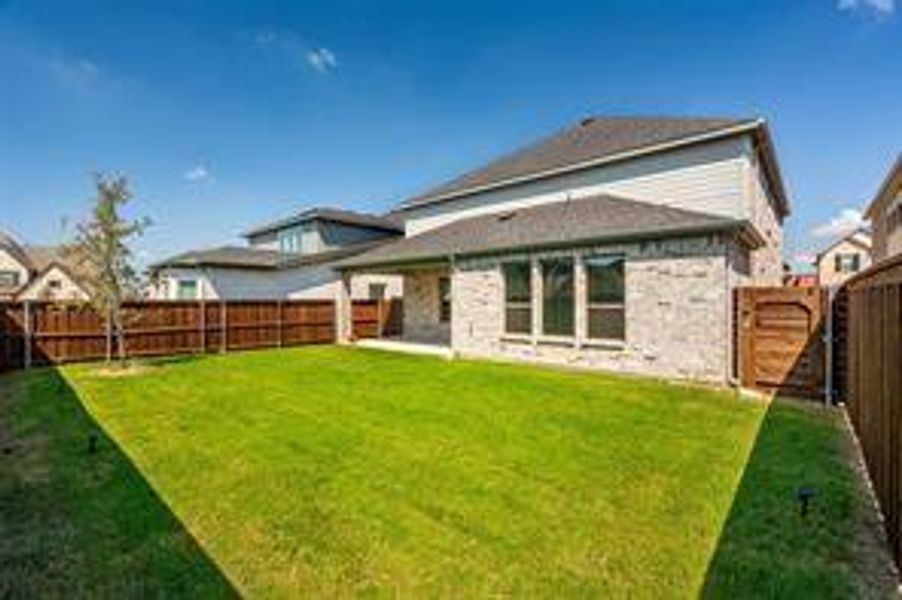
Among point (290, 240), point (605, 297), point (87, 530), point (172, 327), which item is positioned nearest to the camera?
point (87, 530)

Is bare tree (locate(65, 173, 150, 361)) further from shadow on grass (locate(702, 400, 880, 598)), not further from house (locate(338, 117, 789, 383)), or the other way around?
shadow on grass (locate(702, 400, 880, 598))

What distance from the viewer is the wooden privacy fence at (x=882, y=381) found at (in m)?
3.53

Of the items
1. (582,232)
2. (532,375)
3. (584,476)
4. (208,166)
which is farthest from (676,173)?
(208,166)

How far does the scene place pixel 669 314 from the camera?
10891mm

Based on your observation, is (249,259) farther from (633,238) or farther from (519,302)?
(633,238)

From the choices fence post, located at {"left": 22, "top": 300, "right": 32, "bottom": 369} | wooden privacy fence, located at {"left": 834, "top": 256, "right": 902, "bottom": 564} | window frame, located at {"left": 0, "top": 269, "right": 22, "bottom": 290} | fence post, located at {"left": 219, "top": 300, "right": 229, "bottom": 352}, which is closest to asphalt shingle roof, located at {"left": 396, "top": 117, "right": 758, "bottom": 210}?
fence post, located at {"left": 219, "top": 300, "right": 229, "bottom": 352}

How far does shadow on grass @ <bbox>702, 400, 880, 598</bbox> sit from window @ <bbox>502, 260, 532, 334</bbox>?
729 centimetres

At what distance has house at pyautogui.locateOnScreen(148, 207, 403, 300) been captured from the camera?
76.6 feet

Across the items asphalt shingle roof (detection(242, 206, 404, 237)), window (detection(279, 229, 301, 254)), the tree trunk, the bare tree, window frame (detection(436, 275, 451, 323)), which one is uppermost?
asphalt shingle roof (detection(242, 206, 404, 237))

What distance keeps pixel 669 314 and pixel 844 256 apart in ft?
140

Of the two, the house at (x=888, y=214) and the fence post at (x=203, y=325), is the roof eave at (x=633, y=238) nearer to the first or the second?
the fence post at (x=203, y=325)

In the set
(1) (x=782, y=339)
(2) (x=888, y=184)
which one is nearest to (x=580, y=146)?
(1) (x=782, y=339)

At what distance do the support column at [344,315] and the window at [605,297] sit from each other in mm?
10565

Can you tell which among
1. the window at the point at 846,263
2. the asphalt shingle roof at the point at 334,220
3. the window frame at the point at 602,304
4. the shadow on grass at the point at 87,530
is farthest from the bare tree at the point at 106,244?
the window at the point at 846,263
